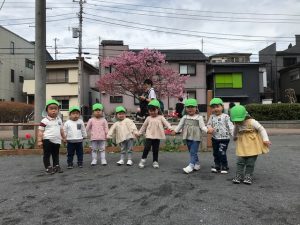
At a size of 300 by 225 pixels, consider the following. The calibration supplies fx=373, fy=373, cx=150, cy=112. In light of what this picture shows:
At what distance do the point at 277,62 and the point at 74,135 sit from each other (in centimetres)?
4040

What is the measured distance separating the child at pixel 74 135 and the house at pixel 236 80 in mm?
32066

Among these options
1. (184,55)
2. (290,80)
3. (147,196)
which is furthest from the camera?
(290,80)

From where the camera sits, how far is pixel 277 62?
44.0m

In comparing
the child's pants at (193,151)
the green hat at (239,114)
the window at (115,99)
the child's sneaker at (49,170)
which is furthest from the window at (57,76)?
the green hat at (239,114)

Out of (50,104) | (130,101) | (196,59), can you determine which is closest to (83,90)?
(130,101)

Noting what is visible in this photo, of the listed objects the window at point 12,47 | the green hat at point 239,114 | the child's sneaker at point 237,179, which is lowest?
the child's sneaker at point 237,179

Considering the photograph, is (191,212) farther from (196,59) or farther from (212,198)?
(196,59)

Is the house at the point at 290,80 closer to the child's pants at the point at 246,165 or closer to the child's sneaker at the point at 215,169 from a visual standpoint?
the child's sneaker at the point at 215,169

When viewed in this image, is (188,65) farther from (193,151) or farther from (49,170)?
(49,170)

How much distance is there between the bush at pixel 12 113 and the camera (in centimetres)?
2609

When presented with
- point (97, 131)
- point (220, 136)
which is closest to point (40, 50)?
point (97, 131)

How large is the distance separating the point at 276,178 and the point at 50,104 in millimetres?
4444

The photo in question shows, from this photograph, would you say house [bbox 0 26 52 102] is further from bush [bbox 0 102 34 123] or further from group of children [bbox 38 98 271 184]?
group of children [bbox 38 98 271 184]

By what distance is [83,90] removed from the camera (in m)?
38.7
